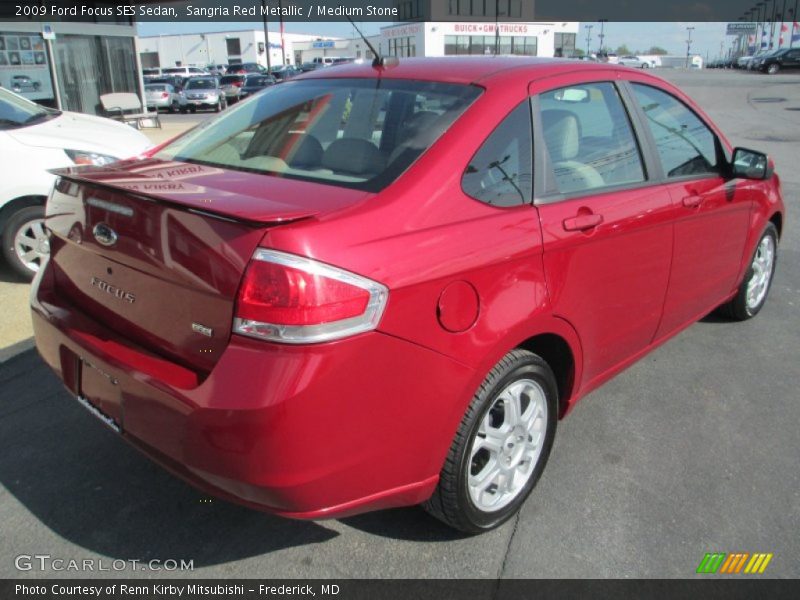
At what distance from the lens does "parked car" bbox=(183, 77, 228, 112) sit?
1203 inches

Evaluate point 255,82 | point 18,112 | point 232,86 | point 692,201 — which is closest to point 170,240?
point 692,201

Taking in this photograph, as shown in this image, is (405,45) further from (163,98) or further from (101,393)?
(101,393)

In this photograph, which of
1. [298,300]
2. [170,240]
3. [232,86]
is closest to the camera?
[298,300]

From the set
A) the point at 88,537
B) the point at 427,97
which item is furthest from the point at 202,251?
the point at 88,537

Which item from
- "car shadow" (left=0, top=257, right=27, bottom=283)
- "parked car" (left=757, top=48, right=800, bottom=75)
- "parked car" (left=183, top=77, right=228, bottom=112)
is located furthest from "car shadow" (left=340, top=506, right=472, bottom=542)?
"parked car" (left=757, top=48, right=800, bottom=75)

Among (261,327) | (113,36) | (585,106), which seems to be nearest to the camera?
(261,327)

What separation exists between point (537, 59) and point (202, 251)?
183 cm

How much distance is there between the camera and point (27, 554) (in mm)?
2531

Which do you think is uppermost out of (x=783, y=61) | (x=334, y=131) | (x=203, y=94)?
(x=334, y=131)

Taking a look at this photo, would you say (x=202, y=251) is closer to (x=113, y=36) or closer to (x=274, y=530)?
(x=274, y=530)

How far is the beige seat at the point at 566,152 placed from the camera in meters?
2.72

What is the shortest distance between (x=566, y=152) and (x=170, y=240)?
1652 mm

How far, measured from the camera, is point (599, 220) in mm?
2748

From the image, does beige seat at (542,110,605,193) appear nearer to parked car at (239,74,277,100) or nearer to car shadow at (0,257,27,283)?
car shadow at (0,257,27,283)
